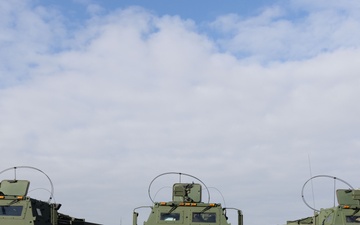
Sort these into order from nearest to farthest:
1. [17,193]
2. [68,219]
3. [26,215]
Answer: [26,215] → [17,193] → [68,219]

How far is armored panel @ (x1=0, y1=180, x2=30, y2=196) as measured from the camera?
21.2 meters

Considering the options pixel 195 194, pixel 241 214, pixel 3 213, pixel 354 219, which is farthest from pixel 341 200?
pixel 3 213

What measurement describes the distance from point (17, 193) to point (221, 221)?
6.91 meters

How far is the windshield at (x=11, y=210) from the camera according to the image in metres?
20.0

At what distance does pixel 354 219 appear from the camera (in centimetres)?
2080

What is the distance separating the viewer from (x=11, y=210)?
20047mm

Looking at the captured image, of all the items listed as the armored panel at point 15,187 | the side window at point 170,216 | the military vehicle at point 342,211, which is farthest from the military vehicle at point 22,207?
the military vehicle at point 342,211

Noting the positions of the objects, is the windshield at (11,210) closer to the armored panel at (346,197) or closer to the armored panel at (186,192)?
the armored panel at (186,192)

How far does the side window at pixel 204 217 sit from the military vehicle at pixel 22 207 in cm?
467

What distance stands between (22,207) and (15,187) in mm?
1434

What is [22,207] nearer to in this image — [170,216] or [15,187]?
[15,187]

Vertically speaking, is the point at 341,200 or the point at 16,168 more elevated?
the point at 16,168

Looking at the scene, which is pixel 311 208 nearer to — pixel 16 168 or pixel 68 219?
pixel 68 219

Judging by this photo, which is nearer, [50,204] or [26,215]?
[26,215]
